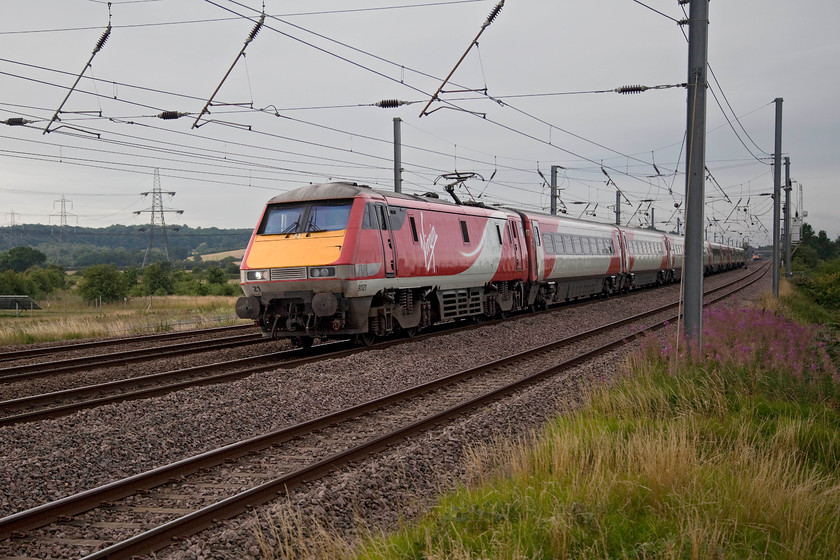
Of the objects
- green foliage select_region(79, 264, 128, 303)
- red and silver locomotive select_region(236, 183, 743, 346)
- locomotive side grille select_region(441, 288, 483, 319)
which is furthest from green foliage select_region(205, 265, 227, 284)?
locomotive side grille select_region(441, 288, 483, 319)

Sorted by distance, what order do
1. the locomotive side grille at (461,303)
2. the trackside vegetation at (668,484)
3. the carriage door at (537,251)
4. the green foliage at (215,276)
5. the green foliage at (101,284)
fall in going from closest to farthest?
1. the trackside vegetation at (668,484)
2. the locomotive side grille at (461,303)
3. the carriage door at (537,251)
4. the green foliage at (101,284)
5. the green foliage at (215,276)

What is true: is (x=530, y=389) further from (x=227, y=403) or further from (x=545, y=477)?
(x=545, y=477)

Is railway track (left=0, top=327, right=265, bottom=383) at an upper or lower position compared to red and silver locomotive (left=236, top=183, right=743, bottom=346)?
lower

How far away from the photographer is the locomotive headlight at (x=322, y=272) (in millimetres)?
13544

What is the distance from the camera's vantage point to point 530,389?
1097cm

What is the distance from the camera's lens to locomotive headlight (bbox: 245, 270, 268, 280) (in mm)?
14148

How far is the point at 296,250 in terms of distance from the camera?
555 inches

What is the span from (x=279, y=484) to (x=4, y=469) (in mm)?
2652

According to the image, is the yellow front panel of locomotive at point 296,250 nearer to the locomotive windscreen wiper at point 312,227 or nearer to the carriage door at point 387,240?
the locomotive windscreen wiper at point 312,227

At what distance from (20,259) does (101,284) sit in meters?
37.6

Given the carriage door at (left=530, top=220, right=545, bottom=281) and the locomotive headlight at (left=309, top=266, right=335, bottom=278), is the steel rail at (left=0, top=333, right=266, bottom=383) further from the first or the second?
the carriage door at (left=530, top=220, right=545, bottom=281)

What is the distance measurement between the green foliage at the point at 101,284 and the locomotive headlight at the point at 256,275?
120ft

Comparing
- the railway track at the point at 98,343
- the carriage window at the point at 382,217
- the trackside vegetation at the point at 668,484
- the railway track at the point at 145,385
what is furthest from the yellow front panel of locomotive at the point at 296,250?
the trackside vegetation at the point at 668,484

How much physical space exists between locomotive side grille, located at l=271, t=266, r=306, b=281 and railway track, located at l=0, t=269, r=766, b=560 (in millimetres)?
4056
